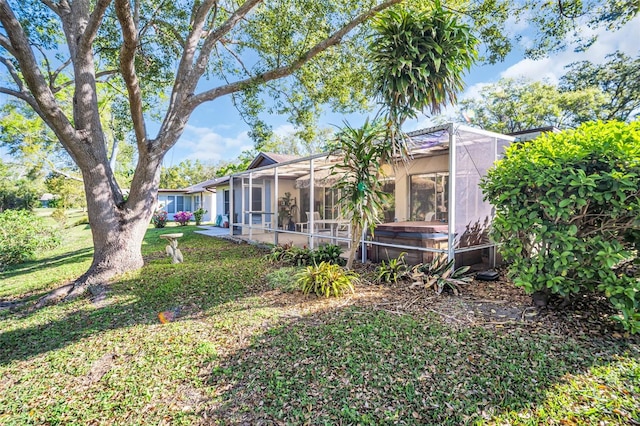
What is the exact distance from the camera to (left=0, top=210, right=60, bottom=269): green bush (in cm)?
960

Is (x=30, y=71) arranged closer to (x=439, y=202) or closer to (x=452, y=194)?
(x=452, y=194)

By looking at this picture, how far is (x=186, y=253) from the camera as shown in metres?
10.0

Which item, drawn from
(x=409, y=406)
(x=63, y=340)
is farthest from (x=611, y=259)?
(x=63, y=340)

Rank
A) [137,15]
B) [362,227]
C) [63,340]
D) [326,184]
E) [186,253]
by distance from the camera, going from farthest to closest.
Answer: [326,184], [186,253], [137,15], [362,227], [63,340]

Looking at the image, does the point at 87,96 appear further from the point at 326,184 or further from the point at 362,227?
the point at 326,184

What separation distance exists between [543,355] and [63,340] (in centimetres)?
585

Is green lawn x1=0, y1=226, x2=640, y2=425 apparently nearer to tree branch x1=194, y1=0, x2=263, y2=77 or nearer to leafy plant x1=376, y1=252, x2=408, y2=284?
leafy plant x1=376, y1=252, x2=408, y2=284

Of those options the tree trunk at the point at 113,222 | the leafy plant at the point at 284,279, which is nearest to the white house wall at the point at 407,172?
the leafy plant at the point at 284,279

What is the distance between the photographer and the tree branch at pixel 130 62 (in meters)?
4.95

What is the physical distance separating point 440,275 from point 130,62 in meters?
7.04

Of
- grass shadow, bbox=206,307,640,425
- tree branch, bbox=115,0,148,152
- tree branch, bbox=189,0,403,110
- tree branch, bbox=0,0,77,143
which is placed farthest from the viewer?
Answer: tree branch, bbox=189,0,403,110

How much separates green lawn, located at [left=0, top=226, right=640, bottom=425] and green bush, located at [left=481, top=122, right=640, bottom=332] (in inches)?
25.0

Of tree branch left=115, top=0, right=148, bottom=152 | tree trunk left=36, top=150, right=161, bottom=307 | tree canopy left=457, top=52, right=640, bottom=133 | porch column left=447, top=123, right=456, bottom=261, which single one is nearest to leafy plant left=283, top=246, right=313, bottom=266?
porch column left=447, top=123, right=456, bottom=261

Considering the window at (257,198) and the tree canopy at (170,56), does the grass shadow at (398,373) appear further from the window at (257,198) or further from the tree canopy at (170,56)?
the window at (257,198)
